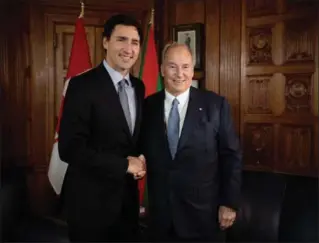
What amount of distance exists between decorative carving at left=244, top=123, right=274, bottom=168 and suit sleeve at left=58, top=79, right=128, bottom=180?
3.13 feet

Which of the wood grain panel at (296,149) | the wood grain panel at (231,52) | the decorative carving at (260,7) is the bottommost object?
the wood grain panel at (296,149)

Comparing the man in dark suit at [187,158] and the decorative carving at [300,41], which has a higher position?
the decorative carving at [300,41]

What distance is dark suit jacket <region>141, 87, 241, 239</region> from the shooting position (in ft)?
4.05

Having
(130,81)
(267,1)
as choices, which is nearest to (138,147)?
(130,81)

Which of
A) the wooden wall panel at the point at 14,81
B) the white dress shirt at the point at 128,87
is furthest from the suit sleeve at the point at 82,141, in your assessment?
the wooden wall panel at the point at 14,81

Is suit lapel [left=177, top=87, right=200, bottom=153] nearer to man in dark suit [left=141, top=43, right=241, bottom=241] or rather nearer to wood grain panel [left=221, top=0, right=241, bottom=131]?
man in dark suit [left=141, top=43, right=241, bottom=241]

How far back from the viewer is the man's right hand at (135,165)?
3.97 feet

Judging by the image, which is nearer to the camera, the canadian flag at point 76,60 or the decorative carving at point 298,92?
the decorative carving at point 298,92

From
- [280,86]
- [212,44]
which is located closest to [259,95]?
[280,86]

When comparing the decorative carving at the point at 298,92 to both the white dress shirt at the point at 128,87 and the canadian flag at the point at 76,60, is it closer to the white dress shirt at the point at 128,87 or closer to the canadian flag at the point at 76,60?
the white dress shirt at the point at 128,87

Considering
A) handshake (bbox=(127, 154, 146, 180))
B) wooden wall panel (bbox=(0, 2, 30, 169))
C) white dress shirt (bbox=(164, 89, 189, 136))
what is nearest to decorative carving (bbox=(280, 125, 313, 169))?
white dress shirt (bbox=(164, 89, 189, 136))

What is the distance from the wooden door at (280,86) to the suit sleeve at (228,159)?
2.25 ft

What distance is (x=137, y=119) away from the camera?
1.30 m

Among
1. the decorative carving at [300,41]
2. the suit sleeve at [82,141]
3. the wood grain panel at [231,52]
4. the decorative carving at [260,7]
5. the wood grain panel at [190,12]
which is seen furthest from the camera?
the wood grain panel at [190,12]
